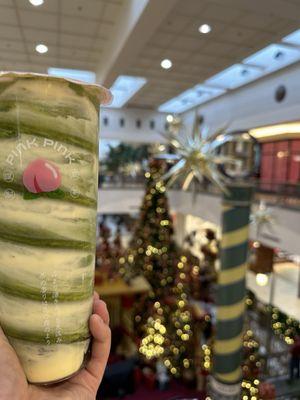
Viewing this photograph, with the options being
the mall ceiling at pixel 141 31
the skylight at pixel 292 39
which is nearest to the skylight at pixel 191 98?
the mall ceiling at pixel 141 31

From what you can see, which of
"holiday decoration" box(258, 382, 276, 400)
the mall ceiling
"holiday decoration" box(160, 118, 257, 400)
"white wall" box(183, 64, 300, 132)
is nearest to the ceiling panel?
the mall ceiling

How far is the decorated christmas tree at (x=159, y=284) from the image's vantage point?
19.4 feet

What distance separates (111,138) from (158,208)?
12.9m

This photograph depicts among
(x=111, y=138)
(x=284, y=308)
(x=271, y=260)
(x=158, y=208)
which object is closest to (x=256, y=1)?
(x=158, y=208)

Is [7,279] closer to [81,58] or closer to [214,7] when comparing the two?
[214,7]

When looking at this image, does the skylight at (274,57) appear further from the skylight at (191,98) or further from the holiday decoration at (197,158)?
the holiday decoration at (197,158)

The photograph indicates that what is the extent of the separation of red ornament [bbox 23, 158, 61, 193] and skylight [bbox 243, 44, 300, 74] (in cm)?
859

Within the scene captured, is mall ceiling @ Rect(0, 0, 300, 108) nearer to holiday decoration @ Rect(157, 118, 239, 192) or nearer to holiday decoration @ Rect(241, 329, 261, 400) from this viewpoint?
holiday decoration @ Rect(157, 118, 239, 192)

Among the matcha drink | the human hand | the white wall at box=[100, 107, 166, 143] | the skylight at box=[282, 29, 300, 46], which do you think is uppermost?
the skylight at box=[282, 29, 300, 46]

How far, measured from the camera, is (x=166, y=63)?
31.8ft

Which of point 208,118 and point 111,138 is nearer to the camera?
point 208,118

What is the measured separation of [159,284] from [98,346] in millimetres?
5355

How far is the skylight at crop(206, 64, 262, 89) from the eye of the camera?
11069 mm

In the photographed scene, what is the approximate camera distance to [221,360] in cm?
375
